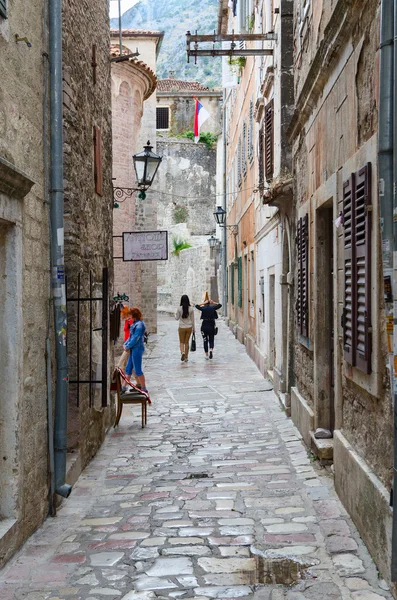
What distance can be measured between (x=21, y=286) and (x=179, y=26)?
6487 inches

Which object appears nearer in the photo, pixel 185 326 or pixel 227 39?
pixel 227 39

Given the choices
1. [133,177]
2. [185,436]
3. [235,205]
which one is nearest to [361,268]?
[185,436]

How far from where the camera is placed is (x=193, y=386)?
1387 cm

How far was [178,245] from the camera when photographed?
159 feet

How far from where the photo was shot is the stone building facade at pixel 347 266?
4.79m

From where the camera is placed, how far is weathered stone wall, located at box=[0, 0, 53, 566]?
4.95 metres

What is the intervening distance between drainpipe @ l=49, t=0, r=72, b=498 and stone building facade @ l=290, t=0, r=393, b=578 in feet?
7.61

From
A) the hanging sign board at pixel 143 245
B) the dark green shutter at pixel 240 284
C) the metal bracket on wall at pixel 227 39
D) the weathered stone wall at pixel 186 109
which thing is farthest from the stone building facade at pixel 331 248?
the weathered stone wall at pixel 186 109

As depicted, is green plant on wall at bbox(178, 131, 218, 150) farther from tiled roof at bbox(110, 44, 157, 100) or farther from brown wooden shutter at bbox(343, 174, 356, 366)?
brown wooden shutter at bbox(343, 174, 356, 366)

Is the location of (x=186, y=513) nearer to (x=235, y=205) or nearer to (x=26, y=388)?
(x=26, y=388)

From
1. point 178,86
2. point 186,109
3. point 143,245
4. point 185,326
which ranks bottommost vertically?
point 185,326

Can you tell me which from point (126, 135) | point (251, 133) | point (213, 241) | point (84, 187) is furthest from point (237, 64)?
point (213, 241)

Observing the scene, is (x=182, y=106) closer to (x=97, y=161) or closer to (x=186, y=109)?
(x=186, y=109)

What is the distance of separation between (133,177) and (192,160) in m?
32.3
